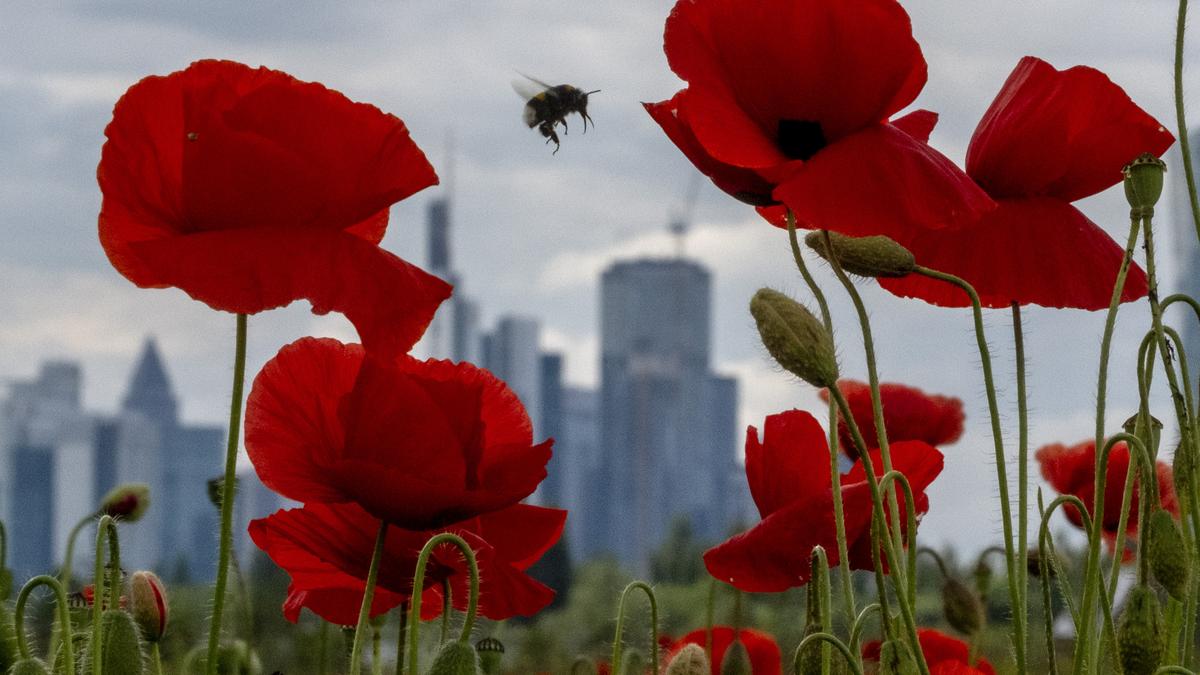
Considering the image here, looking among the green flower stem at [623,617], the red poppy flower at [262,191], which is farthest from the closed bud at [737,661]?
the red poppy flower at [262,191]

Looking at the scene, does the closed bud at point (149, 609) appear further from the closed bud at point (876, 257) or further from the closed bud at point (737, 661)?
the closed bud at point (876, 257)

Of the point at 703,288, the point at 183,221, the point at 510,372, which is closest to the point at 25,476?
the point at 510,372

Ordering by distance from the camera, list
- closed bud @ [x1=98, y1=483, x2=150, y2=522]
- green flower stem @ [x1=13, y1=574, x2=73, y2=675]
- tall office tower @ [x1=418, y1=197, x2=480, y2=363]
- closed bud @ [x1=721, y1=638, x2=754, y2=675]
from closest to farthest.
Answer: green flower stem @ [x1=13, y1=574, x2=73, y2=675] < closed bud @ [x1=721, y1=638, x2=754, y2=675] < closed bud @ [x1=98, y1=483, x2=150, y2=522] < tall office tower @ [x1=418, y1=197, x2=480, y2=363]

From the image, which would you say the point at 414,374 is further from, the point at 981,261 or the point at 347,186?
the point at 981,261

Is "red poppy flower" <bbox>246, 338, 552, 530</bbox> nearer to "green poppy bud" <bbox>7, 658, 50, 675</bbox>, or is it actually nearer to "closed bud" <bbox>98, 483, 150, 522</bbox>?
"green poppy bud" <bbox>7, 658, 50, 675</bbox>

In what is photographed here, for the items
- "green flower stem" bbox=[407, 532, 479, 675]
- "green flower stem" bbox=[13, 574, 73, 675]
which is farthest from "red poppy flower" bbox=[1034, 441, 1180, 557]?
Answer: "green flower stem" bbox=[13, 574, 73, 675]

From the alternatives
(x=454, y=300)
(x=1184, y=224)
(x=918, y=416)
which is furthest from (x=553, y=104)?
(x=454, y=300)
